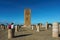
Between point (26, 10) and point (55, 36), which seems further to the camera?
point (26, 10)

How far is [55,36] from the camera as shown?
661 inches

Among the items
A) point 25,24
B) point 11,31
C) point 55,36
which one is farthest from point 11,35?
point 25,24

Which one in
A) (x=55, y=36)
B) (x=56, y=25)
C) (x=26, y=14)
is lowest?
(x=55, y=36)

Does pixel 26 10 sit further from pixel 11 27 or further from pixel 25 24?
pixel 11 27

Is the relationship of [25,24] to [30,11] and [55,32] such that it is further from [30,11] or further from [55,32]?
[55,32]

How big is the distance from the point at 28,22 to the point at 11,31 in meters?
29.2

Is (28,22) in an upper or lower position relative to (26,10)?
lower

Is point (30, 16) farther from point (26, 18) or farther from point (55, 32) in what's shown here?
point (55, 32)

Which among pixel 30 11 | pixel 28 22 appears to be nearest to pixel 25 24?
pixel 28 22

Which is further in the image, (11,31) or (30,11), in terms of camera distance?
(30,11)

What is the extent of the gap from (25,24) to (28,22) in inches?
41.8

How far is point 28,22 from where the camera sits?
4603cm

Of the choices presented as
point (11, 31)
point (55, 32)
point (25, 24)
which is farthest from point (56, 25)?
point (25, 24)

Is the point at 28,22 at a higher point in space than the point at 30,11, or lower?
lower
